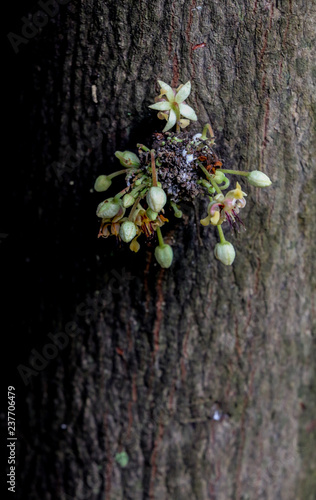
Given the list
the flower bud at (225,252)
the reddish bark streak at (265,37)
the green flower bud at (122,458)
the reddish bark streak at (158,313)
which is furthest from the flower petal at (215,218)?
the green flower bud at (122,458)

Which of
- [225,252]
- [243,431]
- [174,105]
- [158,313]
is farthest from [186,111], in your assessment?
[243,431]

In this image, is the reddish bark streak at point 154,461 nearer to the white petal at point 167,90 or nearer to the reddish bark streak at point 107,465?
the reddish bark streak at point 107,465

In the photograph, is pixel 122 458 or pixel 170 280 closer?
pixel 170 280

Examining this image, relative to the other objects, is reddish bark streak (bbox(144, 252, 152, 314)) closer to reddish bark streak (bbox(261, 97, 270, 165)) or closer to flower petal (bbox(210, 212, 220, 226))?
flower petal (bbox(210, 212, 220, 226))

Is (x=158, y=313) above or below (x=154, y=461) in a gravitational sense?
above

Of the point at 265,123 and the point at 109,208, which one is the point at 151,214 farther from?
the point at 265,123

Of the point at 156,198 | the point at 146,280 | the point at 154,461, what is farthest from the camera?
the point at 154,461
